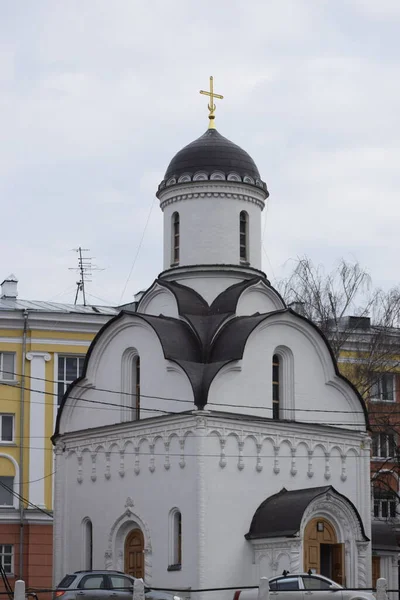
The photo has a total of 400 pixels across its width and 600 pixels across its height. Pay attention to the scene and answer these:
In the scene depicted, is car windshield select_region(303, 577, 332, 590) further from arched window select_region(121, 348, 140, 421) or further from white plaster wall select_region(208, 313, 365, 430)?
arched window select_region(121, 348, 140, 421)

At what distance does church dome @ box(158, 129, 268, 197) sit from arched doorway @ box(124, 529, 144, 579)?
389 inches

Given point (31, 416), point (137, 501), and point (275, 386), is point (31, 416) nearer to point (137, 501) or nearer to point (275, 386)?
A: point (137, 501)

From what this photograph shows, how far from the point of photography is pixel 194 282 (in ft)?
124

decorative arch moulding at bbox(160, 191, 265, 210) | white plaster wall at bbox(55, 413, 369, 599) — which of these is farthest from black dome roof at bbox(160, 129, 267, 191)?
white plaster wall at bbox(55, 413, 369, 599)

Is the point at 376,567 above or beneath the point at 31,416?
beneath

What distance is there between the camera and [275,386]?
35969 millimetres

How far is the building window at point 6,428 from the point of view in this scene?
160 ft

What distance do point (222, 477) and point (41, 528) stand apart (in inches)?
617

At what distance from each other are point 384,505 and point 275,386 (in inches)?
680

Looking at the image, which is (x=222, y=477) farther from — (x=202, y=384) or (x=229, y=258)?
(x=229, y=258)

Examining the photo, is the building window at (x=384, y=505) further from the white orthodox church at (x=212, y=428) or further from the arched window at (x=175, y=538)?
the arched window at (x=175, y=538)

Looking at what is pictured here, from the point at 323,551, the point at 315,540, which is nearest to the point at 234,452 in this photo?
the point at 315,540

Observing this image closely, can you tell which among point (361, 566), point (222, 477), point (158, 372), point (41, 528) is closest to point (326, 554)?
point (361, 566)

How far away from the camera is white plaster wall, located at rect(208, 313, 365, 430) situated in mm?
34688
